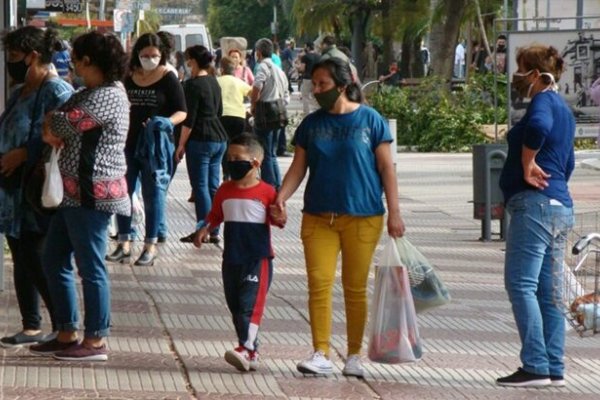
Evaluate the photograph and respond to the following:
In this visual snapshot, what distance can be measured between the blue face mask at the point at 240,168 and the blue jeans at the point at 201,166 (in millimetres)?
5161

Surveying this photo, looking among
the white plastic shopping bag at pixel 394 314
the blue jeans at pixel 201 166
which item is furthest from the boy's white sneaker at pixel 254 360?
the blue jeans at pixel 201 166

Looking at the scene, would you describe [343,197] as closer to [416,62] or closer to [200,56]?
[200,56]

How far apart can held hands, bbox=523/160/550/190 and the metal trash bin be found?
6504 mm

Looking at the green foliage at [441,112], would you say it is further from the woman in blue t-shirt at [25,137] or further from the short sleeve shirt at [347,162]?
the short sleeve shirt at [347,162]

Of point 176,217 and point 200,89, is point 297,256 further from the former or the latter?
point 176,217

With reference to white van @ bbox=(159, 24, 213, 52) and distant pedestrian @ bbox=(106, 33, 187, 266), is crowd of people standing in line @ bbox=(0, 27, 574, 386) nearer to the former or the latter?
distant pedestrian @ bbox=(106, 33, 187, 266)

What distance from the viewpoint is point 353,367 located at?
318 inches

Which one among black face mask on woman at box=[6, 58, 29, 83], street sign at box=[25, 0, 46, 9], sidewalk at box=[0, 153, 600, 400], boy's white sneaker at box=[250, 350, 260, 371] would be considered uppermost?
street sign at box=[25, 0, 46, 9]

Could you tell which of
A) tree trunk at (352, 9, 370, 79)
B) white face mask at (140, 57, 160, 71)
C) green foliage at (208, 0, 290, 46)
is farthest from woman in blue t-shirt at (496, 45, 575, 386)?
green foliage at (208, 0, 290, 46)

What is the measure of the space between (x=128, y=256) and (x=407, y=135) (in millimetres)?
15836

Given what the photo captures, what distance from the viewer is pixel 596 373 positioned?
8500mm

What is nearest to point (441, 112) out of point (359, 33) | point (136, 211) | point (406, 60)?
point (136, 211)

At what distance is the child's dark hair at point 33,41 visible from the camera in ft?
27.5

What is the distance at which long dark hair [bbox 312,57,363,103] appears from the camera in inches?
312
